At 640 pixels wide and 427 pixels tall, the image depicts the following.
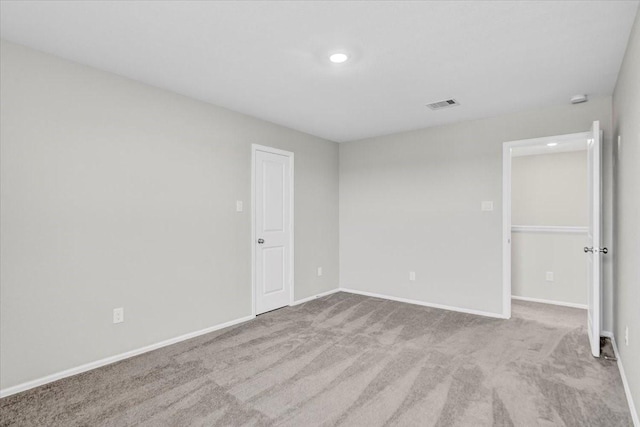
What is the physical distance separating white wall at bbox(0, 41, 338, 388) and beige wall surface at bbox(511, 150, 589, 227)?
3.91 metres

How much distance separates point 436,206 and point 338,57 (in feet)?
8.61

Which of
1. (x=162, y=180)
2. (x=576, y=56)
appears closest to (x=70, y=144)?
(x=162, y=180)

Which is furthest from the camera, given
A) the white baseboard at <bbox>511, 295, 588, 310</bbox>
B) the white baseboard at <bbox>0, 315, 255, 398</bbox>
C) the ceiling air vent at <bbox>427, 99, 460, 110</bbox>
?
the white baseboard at <bbox>511, 295, 588, 310</bbox>

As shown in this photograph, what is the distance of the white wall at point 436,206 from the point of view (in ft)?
12.8

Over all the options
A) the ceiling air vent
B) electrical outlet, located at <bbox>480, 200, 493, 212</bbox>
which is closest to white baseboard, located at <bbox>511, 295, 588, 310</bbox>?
electrical outlet, located at <bbox>480, 200, 493, 212</bbox>

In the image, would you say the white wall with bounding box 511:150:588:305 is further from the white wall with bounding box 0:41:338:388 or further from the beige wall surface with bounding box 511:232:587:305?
the white wall with bounding box 0:41:338:388

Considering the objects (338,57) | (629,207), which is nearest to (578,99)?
(629,207)

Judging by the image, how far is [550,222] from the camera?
4781mm

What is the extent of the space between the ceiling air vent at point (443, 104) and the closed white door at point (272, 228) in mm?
1867

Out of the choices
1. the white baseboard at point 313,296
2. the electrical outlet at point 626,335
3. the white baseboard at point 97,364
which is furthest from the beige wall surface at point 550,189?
the white baseboard at point 97,364

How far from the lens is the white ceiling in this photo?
6.48 feet

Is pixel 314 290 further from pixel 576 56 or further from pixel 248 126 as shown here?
pixel 576 56

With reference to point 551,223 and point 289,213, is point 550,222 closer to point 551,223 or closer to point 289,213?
point 551,223

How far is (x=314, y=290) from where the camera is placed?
16.1ft
